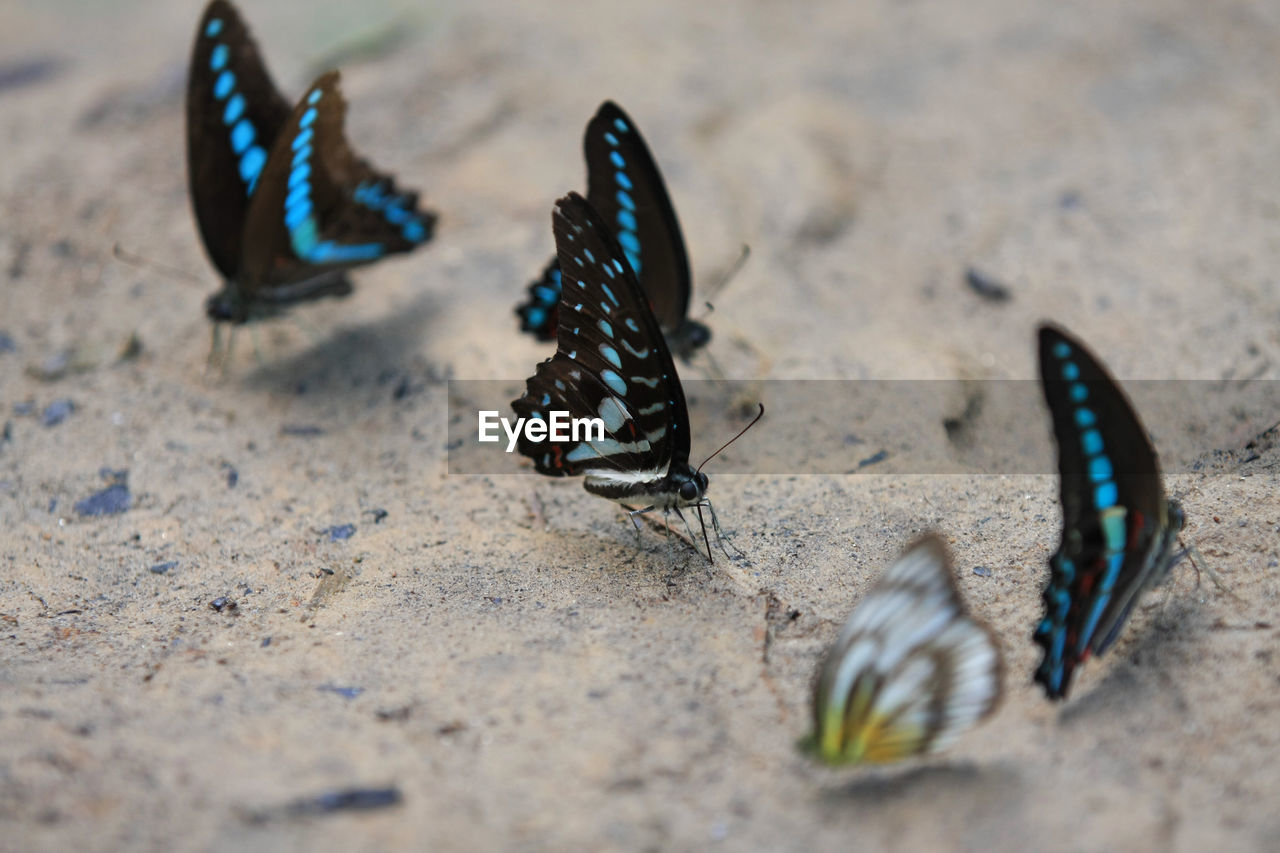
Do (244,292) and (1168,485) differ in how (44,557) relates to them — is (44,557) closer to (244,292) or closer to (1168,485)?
(244,292)

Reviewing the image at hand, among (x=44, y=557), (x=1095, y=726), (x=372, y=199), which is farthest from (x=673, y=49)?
(x=1095, y=726)

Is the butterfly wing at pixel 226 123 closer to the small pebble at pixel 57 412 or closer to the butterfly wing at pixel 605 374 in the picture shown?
the small pebble at pixel 57 412

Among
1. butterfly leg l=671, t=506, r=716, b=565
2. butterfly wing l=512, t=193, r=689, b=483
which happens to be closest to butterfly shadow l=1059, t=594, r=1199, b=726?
butterfly leg l=671, t=506, r=716, b=565

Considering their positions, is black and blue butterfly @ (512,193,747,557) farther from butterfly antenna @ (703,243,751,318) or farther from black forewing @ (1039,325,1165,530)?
butterfly antenna @ (703,243,751,318)

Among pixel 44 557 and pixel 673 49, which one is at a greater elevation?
pixel 673 49

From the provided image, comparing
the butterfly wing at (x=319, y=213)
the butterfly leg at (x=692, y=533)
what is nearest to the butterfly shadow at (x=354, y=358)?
the butterfly wing at (x=319, y=213)

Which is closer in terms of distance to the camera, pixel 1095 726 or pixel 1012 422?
pixel 1095 726

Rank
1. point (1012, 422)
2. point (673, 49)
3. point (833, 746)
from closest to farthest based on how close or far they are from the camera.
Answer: point (833, 746) < point (1012, 422) < point (673, 49)
